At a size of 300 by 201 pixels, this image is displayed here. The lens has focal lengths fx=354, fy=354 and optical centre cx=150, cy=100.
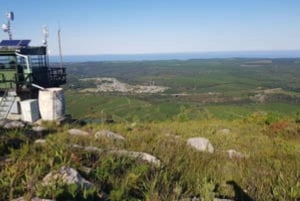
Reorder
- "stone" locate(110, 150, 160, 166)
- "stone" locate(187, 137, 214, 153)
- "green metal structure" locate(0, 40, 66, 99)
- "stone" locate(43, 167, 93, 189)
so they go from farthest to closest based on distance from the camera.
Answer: "green metal structure" locate(0, 40, 66, 99)
"stone" locate(187, 137, 214, 153)
"stone" locate(110, 150, 160, 166)
"stone" locate(43, 167, 93, 189)

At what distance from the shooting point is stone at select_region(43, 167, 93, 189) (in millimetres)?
4906

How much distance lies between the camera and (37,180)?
5.10 m

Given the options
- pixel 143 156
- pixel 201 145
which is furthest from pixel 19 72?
pixel 143 156

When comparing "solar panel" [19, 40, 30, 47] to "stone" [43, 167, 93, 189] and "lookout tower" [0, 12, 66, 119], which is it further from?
"stone" [43, 167, 93, 189]

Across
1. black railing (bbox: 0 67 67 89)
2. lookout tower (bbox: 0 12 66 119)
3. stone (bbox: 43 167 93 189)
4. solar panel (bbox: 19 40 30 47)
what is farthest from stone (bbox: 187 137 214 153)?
solar panel (bbox: 19 40 30 47)

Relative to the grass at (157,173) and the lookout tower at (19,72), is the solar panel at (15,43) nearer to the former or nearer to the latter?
the lookout tower at (19,72)

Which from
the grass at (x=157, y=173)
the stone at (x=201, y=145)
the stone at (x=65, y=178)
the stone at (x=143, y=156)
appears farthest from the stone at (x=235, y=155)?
the stone at (x=65, y=178)

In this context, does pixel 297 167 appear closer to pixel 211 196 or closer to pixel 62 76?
pixel 211 196

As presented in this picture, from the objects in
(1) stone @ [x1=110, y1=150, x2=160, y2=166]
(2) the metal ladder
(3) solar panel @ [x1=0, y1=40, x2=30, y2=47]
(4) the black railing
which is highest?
(3) solar panel @ [x1=0, y1=40, x2=30, y2=47]

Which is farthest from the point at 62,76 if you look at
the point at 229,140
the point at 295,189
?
the point at 295,189

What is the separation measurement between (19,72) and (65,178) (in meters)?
13.6

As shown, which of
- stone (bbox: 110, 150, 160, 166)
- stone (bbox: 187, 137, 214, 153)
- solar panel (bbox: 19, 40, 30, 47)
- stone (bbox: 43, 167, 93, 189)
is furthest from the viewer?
solar panel (bbox: 19, 40, 30, 47)

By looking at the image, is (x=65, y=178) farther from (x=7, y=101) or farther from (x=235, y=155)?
(x=7, y=101)

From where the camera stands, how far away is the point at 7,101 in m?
16.7
